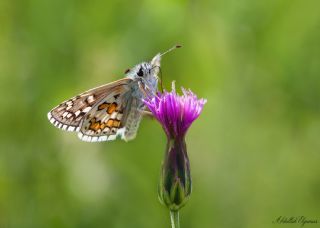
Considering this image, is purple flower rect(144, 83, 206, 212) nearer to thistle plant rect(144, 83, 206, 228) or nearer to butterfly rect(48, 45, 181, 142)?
thistle plant rect(144, 83, 206, 228)

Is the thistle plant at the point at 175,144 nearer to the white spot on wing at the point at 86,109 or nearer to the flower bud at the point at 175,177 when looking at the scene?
the flower bud at the point at 175,177

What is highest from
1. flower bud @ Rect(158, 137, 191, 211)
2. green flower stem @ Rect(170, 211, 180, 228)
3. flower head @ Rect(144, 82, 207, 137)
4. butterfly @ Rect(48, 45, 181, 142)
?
butterfly @ Rect(48, 45, 181, 142)

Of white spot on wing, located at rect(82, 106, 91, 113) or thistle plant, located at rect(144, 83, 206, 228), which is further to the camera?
white spot on wing, located at rect(82, 106, 91, 113)

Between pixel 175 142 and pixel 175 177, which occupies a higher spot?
pixel 175 142

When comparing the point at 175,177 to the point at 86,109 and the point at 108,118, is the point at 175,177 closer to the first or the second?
the point at 108,118

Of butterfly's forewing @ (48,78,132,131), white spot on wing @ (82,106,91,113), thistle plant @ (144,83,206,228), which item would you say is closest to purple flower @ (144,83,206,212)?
thistle plant @ (144,83,206,228)

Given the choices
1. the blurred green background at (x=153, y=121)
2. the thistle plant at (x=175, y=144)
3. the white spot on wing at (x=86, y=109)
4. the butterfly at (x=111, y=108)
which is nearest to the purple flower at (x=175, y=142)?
the thistle plant at (x=175, y=144)

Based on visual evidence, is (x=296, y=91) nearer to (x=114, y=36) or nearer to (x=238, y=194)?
(x=238, y=194)

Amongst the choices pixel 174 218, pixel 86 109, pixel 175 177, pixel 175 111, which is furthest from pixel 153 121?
pixel 174 218
